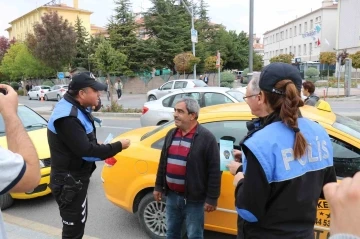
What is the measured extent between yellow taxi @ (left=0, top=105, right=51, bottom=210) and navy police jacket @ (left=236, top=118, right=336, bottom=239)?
3363mm

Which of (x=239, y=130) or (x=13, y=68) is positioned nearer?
(x=239, y=130)

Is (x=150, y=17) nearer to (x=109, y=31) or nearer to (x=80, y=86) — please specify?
(x=109, y=31)

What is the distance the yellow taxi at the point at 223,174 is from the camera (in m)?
3.13

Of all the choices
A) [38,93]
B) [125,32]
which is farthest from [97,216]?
[125,32]

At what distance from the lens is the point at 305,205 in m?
1.75

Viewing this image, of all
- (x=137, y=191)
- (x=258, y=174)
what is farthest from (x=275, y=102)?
(x=137, y=191)

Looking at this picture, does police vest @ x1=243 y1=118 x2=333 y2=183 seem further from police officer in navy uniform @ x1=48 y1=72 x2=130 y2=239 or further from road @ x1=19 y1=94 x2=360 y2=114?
road @ x1=19 y1=94 x2=360 y2=114

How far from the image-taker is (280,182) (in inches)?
66.2

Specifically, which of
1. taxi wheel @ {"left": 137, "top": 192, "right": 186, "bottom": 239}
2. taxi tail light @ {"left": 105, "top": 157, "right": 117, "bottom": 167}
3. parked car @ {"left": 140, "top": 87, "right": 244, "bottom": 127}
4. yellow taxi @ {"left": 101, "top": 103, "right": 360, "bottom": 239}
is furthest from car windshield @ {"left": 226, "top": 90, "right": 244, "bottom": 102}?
taxi wheel @ {"left": 137, "top": 192, "right": 186, "bottom": 239}

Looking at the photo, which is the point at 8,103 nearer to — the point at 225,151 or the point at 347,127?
the point at 225,151

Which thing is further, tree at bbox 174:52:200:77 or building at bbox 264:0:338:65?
building at bbox 264:0:338:65

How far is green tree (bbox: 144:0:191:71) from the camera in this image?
1506 inches

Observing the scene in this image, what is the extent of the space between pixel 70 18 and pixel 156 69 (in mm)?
34507

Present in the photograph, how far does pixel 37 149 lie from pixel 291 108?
4295mm
